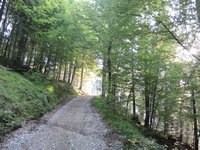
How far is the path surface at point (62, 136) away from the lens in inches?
315

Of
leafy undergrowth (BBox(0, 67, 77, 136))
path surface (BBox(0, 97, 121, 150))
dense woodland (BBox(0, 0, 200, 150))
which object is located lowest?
path surface (BBox(0, 97, 121, 150))

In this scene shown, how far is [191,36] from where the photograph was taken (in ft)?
24.3

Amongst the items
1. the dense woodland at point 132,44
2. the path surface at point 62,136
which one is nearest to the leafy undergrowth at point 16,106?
the path surface at point 62,136

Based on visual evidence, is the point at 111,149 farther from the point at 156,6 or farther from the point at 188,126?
the point at 188,126

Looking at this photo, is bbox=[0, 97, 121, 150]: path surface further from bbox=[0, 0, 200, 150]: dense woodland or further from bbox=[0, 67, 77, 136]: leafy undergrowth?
bbox=[0, 0, 200, 150]: dense woodland

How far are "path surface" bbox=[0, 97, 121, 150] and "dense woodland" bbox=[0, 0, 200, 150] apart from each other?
122 inches

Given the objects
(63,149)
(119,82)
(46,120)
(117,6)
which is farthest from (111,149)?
(119,82)

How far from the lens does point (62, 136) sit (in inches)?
366

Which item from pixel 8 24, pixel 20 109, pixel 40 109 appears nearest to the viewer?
pixel 20 109

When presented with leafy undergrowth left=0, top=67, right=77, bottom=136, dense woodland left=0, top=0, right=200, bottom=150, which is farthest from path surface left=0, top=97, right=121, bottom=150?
dense woodland left=0, top=0, right=200, bottom=150

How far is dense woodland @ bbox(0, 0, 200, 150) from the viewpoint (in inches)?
286

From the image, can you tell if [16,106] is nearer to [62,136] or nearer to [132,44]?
[62,136]

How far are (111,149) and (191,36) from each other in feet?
17.0

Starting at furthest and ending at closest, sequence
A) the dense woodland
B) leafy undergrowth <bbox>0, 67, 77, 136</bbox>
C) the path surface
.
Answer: leafy undergrowth <bbox>0, 67, 77, 136</bbox> < the path surface < the dense woodland
